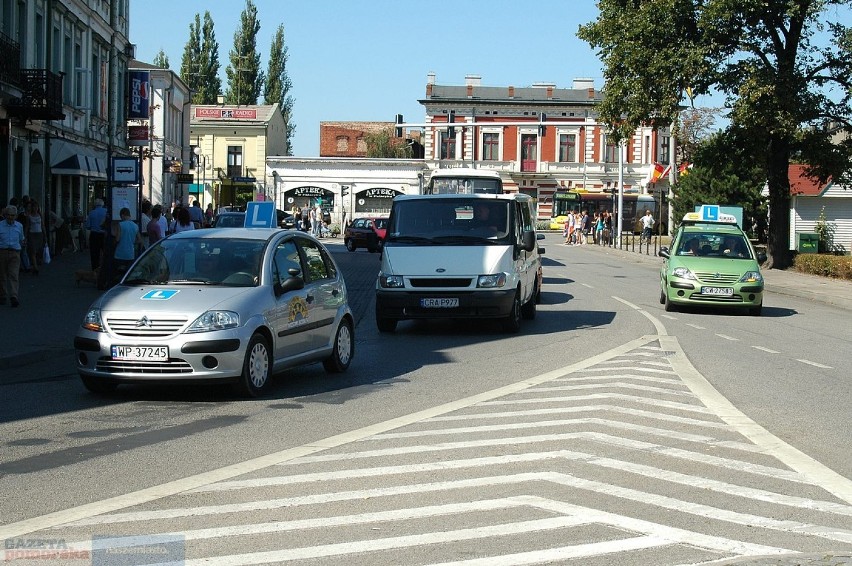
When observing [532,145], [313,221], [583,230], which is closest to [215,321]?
[313,221]

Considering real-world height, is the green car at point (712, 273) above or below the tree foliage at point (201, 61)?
below

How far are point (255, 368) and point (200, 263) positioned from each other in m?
1.36

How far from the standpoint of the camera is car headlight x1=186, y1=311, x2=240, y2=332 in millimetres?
10609

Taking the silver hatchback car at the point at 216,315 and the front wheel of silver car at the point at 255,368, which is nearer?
the silver hatchback car at the point at 216,315

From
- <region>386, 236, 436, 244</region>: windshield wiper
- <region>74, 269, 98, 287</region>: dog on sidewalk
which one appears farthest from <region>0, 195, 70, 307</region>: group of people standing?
<region>386, 236, 436, 244</region>: windshield wiper

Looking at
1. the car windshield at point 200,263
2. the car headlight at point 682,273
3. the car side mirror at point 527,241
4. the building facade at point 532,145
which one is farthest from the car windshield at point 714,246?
the building facade at point 532,145

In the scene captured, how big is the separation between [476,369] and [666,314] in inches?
356

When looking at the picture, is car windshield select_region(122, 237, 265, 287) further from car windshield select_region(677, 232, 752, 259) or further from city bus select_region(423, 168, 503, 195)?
city bus select_region(423, 168, 503, 195)

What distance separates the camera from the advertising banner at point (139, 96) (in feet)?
148

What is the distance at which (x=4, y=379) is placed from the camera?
12391 millimetres

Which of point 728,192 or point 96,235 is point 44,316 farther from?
point 728,192

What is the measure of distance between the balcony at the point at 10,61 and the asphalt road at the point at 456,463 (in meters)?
18.5

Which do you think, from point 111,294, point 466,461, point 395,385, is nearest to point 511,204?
point 395,385

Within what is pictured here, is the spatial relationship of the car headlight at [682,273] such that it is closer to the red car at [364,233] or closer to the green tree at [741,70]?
the green tree at [741,70]
